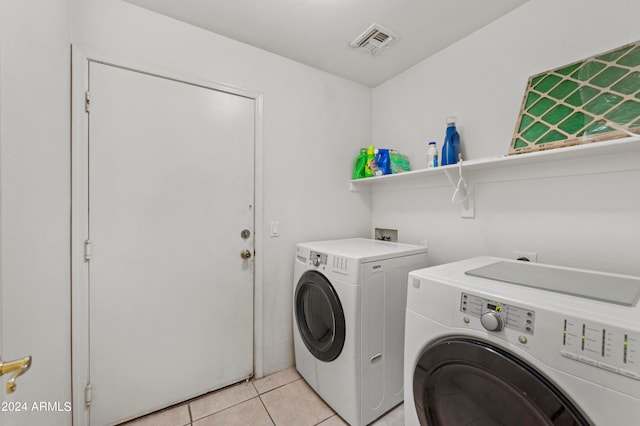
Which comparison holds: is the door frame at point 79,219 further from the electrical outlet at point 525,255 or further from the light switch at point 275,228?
the electrical outlet at point 525,255

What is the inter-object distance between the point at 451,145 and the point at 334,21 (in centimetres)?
106

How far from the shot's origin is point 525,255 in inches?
56.2

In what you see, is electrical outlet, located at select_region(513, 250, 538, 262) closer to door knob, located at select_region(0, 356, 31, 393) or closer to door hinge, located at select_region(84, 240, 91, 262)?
door knob, located at select_region(0, 356, 31, 393)

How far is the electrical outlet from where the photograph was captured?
4.58ft

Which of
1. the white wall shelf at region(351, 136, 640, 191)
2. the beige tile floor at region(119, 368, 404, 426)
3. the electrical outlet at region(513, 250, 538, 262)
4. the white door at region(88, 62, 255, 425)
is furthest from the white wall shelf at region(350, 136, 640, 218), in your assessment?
the beige tile floor at region(119, 368, 404, 426)

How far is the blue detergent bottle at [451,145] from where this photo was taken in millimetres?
1644

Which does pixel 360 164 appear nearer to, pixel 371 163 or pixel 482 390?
pixel 371 163

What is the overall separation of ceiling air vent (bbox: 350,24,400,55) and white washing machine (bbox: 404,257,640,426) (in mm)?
1515

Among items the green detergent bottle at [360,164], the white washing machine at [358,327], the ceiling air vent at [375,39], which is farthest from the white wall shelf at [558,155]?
the ceiling air vent at [375,39]

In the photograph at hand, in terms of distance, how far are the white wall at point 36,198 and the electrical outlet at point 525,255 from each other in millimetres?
2052

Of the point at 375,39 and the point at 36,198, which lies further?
the point at 375,39

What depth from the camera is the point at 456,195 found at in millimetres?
1672

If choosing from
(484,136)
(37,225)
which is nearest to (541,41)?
(484,136)

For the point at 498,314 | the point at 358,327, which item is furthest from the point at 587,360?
the point at 358,327
